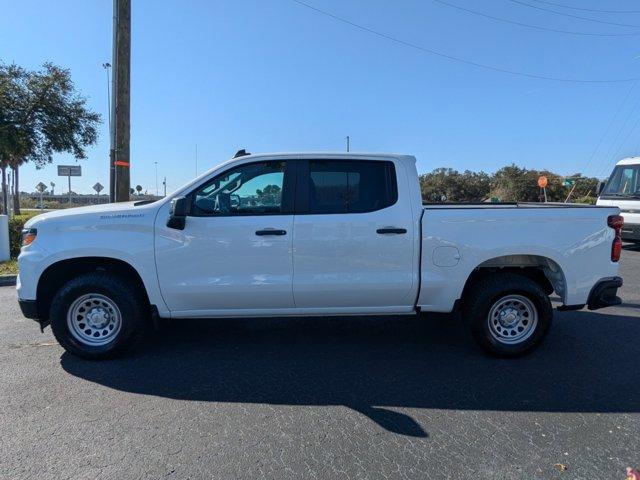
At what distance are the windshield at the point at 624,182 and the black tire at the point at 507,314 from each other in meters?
10.3

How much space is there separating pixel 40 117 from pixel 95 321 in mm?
21389

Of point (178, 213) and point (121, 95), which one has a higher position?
point (121, 95)

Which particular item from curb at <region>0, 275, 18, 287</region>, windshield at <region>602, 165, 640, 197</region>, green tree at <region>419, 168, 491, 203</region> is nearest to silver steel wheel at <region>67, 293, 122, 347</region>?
curb at <region>0, 275, 18, 287</region>

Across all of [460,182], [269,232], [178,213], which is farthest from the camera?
[460,182]

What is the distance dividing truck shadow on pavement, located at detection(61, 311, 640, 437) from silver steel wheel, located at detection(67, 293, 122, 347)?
0.80ft

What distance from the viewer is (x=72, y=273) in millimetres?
4801

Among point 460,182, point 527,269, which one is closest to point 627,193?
point 527,269

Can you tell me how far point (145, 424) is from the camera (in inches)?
139

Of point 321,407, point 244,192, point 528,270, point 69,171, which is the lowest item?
point 321,407

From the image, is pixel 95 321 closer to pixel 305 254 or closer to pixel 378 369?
pixel 305 254

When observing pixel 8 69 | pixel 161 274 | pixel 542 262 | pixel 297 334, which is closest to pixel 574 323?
pixel 542 262

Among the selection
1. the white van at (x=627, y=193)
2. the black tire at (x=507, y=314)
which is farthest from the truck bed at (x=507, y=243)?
the white van at (x=627, y=193)

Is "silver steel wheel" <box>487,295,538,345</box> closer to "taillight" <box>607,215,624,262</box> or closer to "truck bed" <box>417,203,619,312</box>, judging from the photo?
"truck bed" <box>417,203,619,312</box>

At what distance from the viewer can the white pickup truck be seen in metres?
4.53
